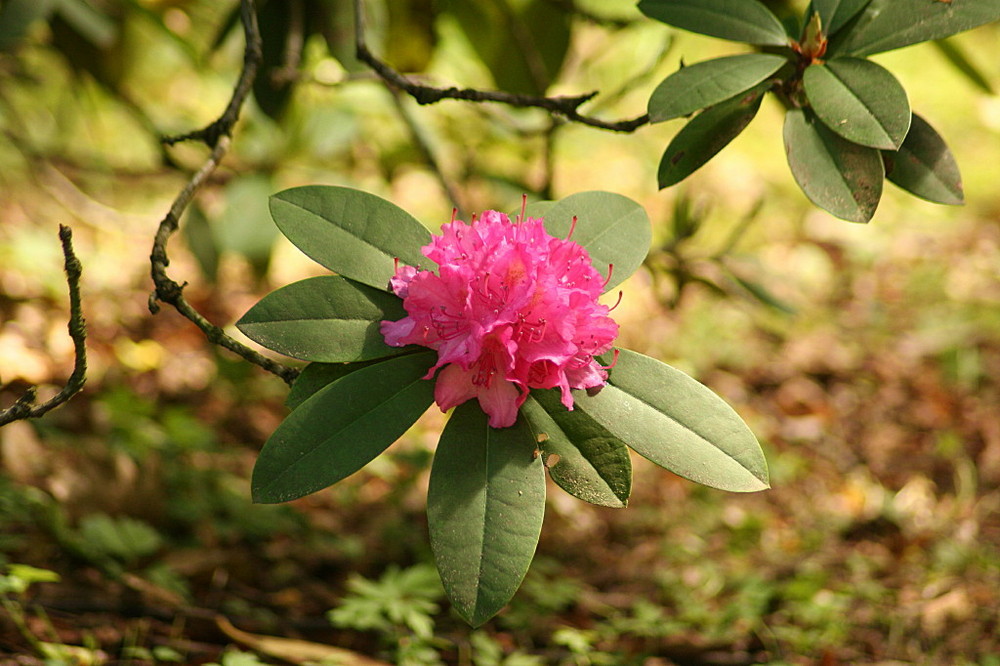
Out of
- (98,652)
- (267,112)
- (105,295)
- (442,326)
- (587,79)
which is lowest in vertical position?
(98,652)

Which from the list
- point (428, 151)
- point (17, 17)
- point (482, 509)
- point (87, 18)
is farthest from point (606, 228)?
point (87, 18)

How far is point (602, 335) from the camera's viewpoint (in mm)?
832

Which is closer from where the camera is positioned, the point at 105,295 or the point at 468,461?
the point at 468,461

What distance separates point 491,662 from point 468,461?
63 cm

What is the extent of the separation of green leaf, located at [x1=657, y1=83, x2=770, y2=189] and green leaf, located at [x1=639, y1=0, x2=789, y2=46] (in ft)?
0.21

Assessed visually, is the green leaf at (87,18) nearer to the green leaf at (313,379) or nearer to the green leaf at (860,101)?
the green leaf at (313,379)

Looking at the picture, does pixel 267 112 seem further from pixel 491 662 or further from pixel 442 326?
pixel 491 662

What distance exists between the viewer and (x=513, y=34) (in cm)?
183

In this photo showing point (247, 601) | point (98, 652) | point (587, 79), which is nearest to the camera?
point (98, 652)

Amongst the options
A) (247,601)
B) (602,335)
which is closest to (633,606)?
(247,601)

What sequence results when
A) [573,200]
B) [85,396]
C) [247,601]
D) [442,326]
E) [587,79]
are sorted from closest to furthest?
[442,326] → [573,200] → [247,601] → [85,396] → [587,79]

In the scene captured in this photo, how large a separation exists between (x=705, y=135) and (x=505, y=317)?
0.40 meters

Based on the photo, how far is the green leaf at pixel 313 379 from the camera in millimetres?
883

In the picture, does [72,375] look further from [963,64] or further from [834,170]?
[963,64]
